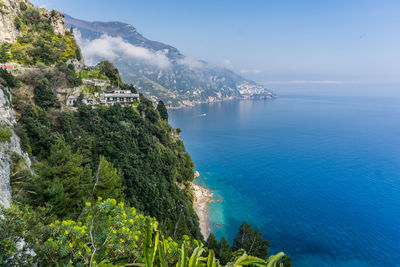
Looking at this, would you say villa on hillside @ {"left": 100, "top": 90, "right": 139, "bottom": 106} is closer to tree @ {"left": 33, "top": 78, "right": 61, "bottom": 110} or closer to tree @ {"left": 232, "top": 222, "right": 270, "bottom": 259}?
tree @ {"left": 33, "top": 78, "right": 61, "bottom": 110}

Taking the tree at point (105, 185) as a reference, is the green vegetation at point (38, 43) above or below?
above

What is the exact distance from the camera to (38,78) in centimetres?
2719

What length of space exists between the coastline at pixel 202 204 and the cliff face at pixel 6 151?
25.1 metres

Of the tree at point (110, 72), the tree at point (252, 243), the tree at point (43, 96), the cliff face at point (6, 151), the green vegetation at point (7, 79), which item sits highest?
the tree at point (110, 72)

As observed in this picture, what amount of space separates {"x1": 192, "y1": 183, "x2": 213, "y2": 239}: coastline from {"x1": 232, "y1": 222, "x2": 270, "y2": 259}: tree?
9.97 meters

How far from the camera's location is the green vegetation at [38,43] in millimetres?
30183

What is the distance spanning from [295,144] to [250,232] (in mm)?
57179

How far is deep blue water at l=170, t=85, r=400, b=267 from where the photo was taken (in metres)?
29.5

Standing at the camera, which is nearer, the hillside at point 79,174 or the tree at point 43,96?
the hillside at point 79,174

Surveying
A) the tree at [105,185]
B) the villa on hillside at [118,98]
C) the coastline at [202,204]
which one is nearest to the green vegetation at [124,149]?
the tree at [105,185]

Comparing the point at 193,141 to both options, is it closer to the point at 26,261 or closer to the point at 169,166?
the point at 169,166

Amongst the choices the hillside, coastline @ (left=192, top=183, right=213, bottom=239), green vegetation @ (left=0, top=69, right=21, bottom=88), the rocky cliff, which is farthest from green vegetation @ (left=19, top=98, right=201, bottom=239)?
the rocky cliff

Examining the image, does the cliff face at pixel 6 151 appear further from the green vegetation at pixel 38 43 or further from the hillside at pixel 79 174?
the green vegetation at pixel 38 43

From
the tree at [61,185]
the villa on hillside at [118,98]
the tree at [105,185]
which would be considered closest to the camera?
the tree at [61,185]
